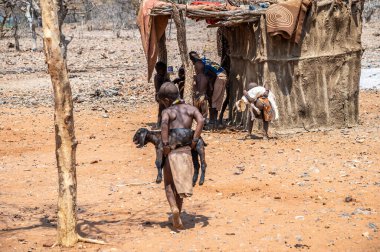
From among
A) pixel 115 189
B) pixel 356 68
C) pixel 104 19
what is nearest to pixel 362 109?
pixel 356 68

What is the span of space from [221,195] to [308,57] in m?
4.17

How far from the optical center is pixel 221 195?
24.2 feet

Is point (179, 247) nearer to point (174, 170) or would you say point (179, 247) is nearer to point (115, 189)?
point (174, 170)

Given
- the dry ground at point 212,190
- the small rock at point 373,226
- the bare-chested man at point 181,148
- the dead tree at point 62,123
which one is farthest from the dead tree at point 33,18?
the small rock at point 373,226

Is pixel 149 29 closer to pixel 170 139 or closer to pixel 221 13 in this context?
pixel 221 13

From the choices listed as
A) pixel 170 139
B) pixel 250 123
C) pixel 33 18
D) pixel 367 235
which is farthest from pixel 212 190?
pixel 33 18

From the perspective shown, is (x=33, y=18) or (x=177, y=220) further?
(x=33, y=18)

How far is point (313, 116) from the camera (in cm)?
1091

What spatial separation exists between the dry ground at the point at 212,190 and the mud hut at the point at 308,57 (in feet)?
1.38

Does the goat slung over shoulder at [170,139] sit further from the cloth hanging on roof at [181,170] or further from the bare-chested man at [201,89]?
the bare-chested man at [201,89]

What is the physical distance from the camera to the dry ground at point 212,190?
580 cm

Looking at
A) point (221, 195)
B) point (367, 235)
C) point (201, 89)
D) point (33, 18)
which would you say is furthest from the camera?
point (33, 18)

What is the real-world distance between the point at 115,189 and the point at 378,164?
340 cm

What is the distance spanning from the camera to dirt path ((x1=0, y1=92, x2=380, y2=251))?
578cm
